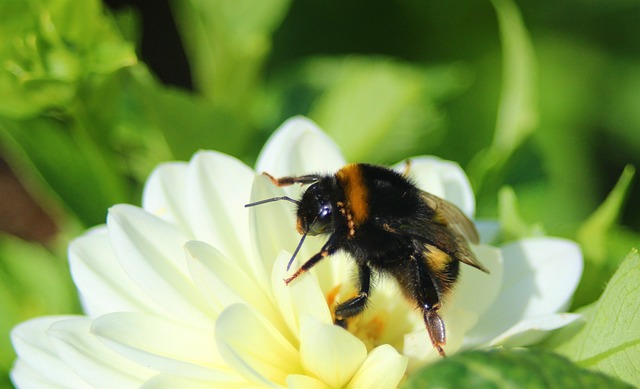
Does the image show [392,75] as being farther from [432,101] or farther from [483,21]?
[483,21]

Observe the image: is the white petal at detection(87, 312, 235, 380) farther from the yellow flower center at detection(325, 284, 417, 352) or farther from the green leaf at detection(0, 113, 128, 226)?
the green leaf at detection(0, 113, 128, 226)

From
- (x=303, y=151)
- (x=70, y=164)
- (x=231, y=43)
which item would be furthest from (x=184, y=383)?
(x=231, y=43)

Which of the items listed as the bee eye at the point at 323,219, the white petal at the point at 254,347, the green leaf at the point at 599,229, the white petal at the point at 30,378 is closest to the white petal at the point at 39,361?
the white petal at the point at 30,378

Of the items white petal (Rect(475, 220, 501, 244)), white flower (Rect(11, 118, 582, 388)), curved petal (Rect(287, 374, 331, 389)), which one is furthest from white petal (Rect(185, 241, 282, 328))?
white petal (Rect(475, 220, 501, 244))

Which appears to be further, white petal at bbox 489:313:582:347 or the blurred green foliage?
the blurred green foliage

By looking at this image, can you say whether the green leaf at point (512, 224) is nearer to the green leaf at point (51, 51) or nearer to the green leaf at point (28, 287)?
the green leaf at point (51, 51)

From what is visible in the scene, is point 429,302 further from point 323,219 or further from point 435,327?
point 323,219
